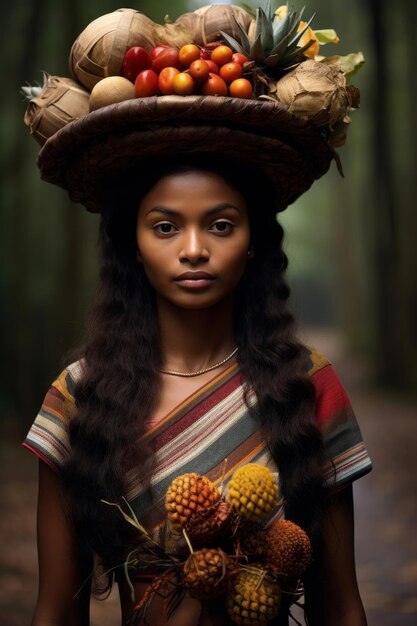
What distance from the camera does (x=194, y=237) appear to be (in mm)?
2217

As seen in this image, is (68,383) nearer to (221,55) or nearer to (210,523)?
(210,523)

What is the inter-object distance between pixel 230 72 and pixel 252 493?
98 centimetres

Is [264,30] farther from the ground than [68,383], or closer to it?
farther from the ground

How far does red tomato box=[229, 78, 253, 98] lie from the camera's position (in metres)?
2.15

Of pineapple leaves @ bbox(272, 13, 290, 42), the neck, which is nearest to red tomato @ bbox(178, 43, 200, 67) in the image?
pineapple leaves @ bbox(272, 13, 290, 42)

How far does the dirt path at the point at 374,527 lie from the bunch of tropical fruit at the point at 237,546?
11.4ft

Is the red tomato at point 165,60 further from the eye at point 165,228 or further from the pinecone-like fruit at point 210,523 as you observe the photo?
the pinecone-like fruit at point 210,523

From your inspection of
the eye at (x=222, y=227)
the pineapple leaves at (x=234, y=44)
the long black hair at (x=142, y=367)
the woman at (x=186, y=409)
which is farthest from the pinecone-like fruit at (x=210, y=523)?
the pineapple leaves at (x=234, y=44)

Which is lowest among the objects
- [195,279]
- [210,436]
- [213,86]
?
[210,436]

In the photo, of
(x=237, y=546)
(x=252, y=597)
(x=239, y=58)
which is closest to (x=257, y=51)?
(x=239, y=58)

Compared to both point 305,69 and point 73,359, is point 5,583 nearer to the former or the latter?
point 73,359

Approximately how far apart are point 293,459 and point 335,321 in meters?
13.8

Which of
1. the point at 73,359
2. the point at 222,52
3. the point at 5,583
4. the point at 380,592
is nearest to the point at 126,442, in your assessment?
the point at 73,359

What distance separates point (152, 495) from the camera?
2.26m
